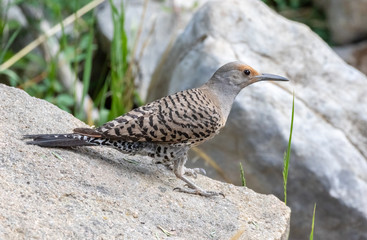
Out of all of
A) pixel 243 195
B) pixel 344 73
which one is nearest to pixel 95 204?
pixel 243 195

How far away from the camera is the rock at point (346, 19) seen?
10281 millimetres

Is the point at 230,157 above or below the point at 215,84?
below

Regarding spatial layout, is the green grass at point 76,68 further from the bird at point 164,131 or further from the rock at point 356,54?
the rock at point 356,54

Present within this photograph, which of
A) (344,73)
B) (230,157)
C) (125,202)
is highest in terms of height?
(125,202)

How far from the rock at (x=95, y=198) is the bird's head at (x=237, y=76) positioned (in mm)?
842

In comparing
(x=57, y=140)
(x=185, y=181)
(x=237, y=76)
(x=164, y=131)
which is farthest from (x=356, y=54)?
(x=57, y=140)

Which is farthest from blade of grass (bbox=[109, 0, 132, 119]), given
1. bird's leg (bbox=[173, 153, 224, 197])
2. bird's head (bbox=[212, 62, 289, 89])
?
bird's leg (bbox=[173, 153, 224, 197])

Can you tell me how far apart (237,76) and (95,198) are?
181 cm

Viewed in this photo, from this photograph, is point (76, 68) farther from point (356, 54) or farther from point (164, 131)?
point (356, 54)

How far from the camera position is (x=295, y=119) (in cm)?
671

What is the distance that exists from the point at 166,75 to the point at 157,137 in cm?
314

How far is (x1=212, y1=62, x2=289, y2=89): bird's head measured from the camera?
17.2 ft

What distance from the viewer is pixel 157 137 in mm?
4574

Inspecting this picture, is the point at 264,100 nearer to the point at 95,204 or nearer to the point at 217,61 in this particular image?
the point at 217,61
